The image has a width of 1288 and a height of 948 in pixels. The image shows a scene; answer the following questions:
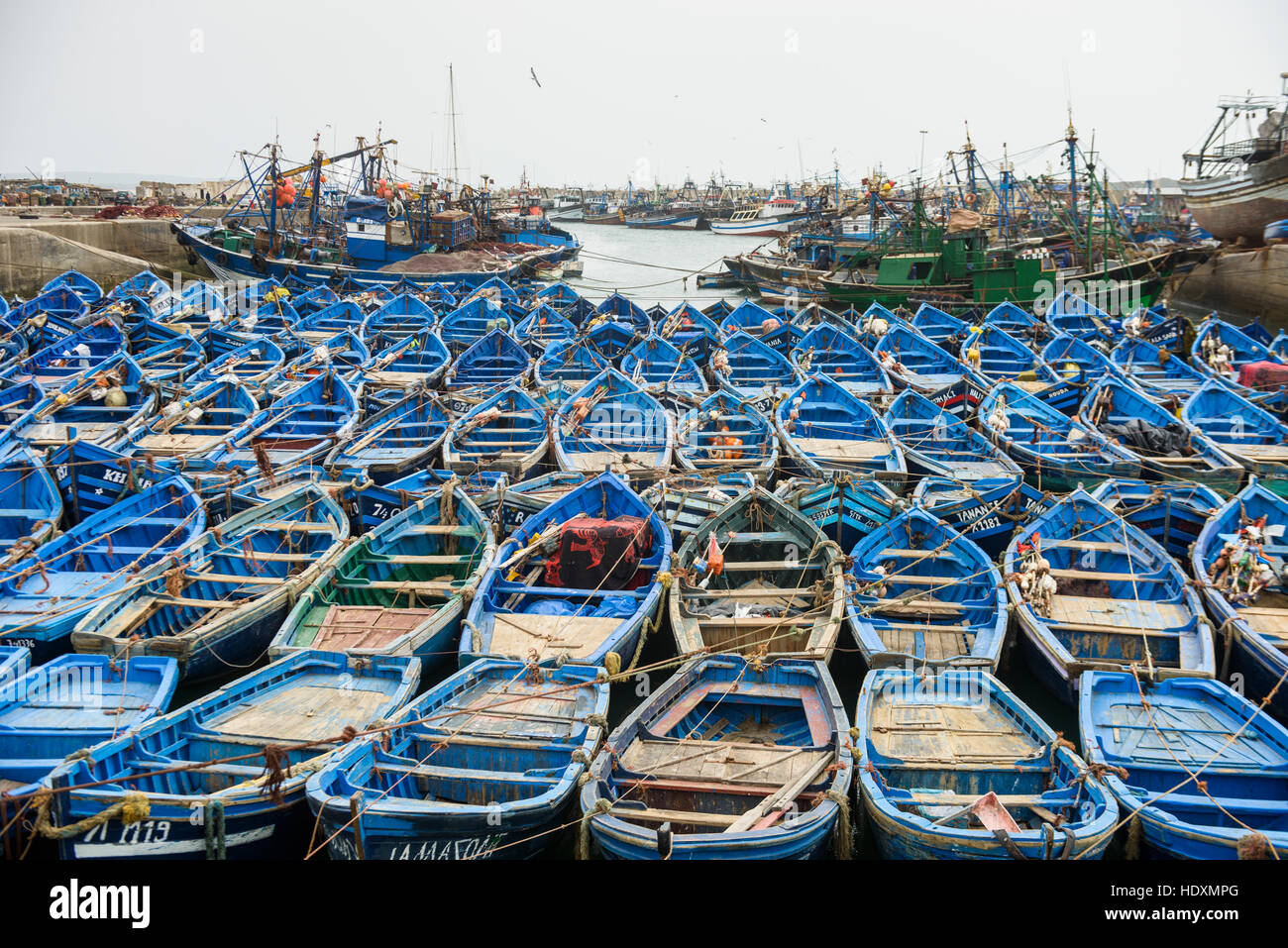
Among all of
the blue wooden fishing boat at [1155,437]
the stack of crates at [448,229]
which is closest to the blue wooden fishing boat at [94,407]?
the blue wooden fishing boat at [1155,437]

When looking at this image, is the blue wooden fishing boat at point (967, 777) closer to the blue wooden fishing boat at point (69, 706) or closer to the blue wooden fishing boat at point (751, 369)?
the blue wooden fishing boat at point (69, 706)

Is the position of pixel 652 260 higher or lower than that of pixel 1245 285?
higher

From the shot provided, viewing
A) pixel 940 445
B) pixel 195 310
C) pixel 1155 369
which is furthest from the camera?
pixel 195 310

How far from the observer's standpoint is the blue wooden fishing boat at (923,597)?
10.3 metres

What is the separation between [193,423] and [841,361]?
17.8 metres

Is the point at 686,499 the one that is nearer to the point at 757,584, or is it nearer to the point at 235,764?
the point at 757,584

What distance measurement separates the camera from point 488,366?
24547mm

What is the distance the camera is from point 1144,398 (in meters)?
18.4

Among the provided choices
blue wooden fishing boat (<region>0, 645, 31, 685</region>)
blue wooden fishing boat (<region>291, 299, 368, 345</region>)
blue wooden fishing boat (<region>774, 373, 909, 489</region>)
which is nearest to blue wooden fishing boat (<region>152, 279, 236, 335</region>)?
blue wooden fishing boat (<region>291, 299, 368, 345</region>)

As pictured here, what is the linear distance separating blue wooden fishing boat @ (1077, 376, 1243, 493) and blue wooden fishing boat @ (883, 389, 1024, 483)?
8.65ft

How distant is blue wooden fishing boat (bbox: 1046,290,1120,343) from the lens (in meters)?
27.4

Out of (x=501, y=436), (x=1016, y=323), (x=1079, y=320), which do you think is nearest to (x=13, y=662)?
(x=501, y=436)

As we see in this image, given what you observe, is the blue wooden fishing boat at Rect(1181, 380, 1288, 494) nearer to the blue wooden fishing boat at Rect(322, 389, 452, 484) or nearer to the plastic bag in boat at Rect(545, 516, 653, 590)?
the plastic bag in boat at Rect(545, 516, 653, 590)

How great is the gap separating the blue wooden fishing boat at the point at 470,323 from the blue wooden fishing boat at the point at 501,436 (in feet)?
28.4
